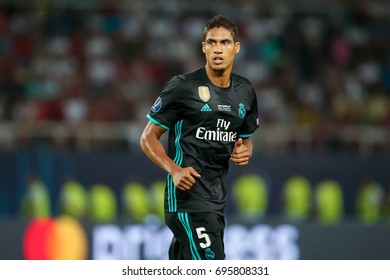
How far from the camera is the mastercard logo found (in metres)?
14.1

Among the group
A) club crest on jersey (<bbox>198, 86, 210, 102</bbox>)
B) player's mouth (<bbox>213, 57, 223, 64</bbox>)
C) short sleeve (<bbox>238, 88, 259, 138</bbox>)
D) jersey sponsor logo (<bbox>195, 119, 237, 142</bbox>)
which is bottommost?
jersey sponsor logo (<bbox>195, 119, 237, 142</bbox>)

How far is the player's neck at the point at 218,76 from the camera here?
6.87 metres

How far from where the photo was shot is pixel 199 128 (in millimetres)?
6809

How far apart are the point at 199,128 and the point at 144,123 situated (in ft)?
32.2

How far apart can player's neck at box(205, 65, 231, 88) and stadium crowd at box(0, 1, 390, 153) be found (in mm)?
10021

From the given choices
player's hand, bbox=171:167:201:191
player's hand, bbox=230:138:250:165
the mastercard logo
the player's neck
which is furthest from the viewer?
the mastercard logo

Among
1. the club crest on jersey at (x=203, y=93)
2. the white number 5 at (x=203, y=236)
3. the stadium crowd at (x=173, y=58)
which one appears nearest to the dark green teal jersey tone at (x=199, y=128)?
the club crest on jersey at (x=203, y=93)

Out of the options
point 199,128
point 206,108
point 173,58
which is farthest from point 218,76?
point 173,58

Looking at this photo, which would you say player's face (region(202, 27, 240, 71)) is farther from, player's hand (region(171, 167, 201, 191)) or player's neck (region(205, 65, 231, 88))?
player's hand (region(171, 167, 201, 191))

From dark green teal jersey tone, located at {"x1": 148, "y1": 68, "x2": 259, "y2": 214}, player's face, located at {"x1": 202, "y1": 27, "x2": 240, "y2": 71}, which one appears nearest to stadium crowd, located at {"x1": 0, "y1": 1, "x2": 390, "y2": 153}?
dark green teal jersey tone, located at {"x1": 148, "y1": 68, "x2": 259, "y2": 214}

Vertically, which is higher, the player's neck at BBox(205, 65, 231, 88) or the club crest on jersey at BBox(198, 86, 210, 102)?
the player's neck at BBox(205, 65, 231, 88)

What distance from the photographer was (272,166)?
16906 mm

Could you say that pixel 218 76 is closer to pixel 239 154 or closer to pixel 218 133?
pixel 218 133

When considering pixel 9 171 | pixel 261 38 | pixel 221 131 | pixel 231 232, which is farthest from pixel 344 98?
pixel 221 131
